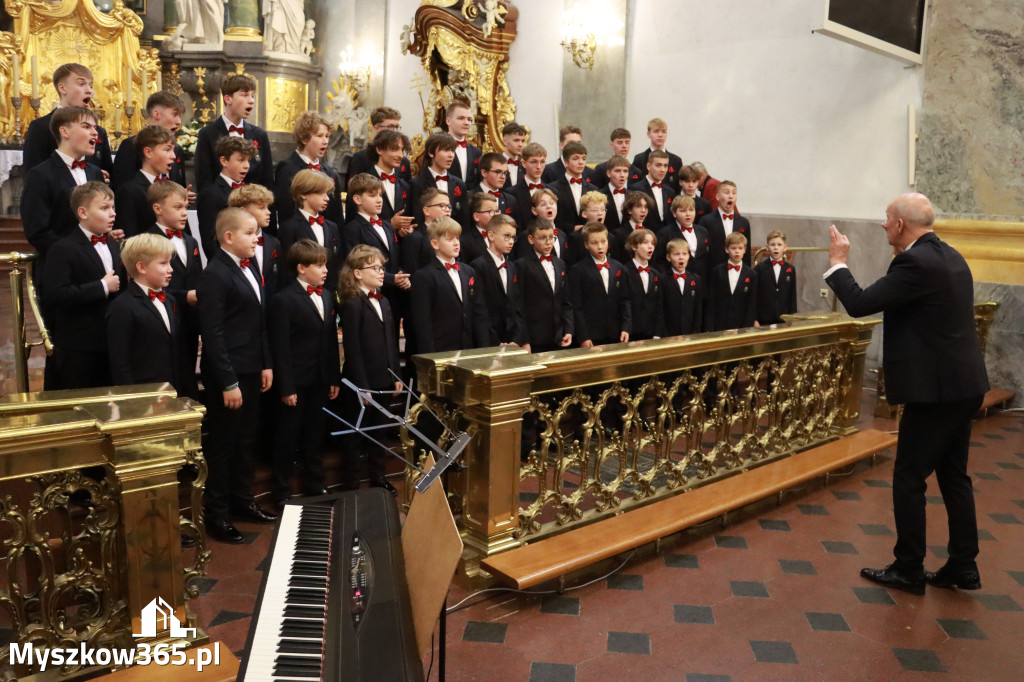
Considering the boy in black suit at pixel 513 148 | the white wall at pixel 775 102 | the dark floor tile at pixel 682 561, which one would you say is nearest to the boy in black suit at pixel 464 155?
the boy in black suit at pixel 513 148

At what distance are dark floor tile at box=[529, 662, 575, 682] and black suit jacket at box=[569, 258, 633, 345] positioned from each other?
2996mm

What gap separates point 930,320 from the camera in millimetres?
3707

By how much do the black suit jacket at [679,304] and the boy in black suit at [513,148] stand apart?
1531 millimetres

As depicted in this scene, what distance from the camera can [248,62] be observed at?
1396cm

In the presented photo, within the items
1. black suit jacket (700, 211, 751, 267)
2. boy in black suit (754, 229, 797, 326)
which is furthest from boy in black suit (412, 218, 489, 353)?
boy in black suit (754, 229, 797, 326)

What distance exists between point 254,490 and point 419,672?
314 cm

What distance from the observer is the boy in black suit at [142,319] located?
11.7ft

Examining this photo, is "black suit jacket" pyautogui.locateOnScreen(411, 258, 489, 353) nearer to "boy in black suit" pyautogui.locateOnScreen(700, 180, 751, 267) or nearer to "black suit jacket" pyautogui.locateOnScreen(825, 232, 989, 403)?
"black suit jacket" pyautogui.locateOnScreen(825, 232, 989, 403)

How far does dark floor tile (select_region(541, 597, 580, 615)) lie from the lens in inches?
137

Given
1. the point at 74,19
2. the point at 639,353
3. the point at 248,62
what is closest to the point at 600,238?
the point at 639,353

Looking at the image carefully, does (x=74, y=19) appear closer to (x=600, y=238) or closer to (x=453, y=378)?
(x=600, y=238)

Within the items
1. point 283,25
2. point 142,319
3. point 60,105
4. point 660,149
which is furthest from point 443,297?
point 283,25

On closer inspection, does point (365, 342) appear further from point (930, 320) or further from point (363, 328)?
point (930, 320)

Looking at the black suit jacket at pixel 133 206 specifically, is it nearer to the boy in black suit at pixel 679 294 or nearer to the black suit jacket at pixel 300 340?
the black suit jacket at pixel 300 340
